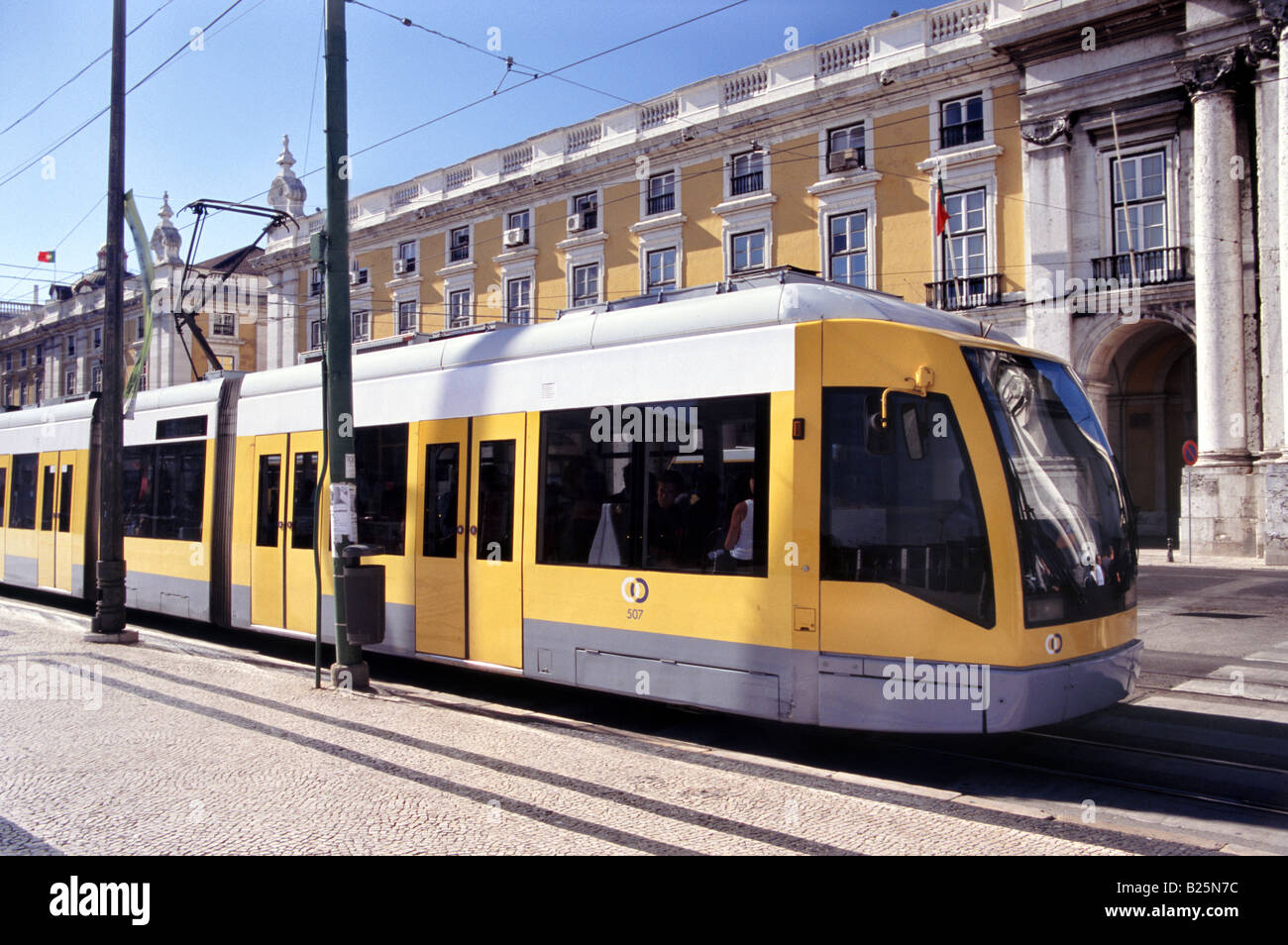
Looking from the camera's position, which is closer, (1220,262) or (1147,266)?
(1220,262)

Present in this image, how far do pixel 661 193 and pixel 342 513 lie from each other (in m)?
25.1

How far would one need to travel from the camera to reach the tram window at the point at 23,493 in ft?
51.8

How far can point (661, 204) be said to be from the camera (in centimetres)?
3195

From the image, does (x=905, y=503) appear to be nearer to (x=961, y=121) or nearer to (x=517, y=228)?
(x=961, y=121)

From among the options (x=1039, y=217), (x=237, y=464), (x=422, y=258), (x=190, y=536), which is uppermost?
(x=422, y=258)

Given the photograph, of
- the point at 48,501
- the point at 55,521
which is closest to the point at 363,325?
the point at 48,501

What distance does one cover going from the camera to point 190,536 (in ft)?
39.4

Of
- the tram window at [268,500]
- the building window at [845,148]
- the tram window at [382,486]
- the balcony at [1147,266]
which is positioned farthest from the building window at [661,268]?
the tram window at [382,486]

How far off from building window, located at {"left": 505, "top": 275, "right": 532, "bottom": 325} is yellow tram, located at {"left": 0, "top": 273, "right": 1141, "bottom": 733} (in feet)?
88.1

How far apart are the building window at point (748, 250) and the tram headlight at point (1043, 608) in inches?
970

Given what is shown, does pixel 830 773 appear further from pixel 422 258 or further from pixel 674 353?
pixel 422 258
